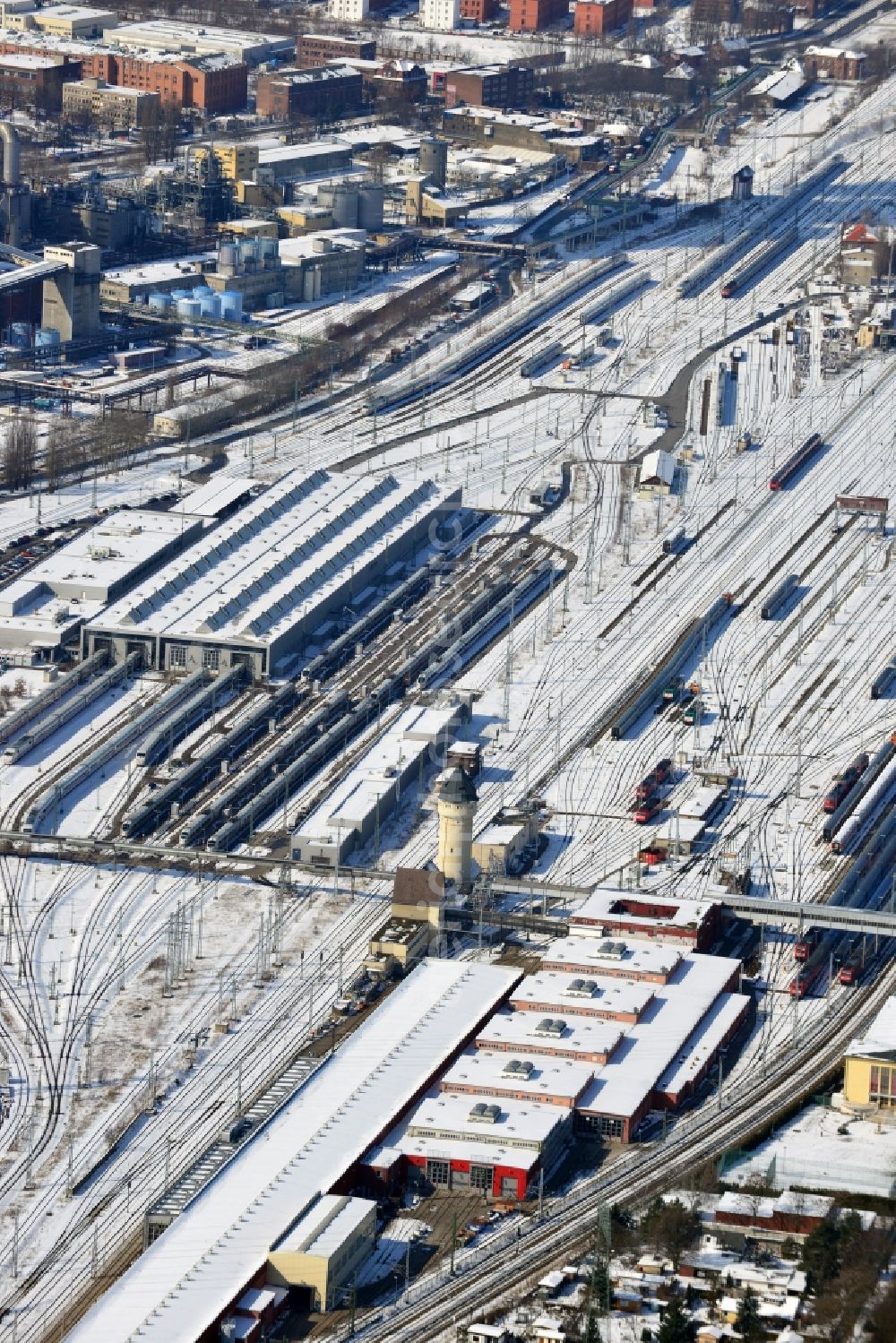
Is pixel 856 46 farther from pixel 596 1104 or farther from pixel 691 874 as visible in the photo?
pixel 596 1104

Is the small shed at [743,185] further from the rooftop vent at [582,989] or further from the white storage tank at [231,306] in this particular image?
the rooftop vent at [582,989]

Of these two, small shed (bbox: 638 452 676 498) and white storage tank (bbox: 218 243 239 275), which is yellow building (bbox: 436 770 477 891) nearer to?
small shed (bbox: 638 452 676 498)

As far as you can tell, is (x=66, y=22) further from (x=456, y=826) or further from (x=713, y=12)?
(x=456, y=826)

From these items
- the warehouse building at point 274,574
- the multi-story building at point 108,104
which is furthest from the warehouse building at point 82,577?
the multi-story building at point 108,104

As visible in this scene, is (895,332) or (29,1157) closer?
(29,1157)

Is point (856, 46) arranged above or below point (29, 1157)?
above

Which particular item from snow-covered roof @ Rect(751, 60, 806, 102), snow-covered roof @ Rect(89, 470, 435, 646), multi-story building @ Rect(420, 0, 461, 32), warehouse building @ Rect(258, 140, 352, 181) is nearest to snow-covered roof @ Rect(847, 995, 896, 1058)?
snow-covered roof @ Rect(89, 470, 435, 646)

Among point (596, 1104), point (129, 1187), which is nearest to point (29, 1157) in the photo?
point (129, 1187)
